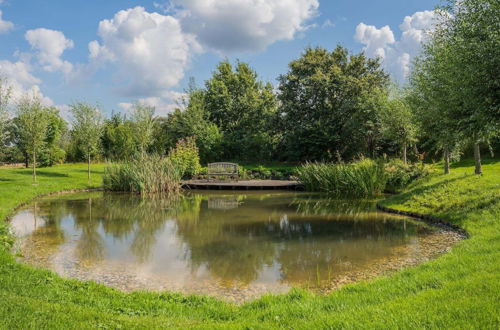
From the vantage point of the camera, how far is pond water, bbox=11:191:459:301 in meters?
6.85

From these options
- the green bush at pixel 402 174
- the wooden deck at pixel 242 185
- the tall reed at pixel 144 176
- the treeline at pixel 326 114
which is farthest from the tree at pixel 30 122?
the green bush at pixel 402 174

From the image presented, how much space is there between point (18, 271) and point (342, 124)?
25.9 m

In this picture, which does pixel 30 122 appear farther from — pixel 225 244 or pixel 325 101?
pixel 325 101

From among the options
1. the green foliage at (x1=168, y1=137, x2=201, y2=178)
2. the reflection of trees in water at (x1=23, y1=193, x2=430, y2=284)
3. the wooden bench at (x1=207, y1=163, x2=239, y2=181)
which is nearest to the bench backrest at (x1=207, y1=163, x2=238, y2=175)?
the wooden bench at (x1=207, y1=163, x2=239, y2=181)

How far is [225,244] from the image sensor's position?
368 inches

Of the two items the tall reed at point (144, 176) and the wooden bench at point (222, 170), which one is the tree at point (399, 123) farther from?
the tall reed at point (144, 176)

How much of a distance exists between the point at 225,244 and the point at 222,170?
49.6ft

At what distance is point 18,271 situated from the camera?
19.7 feet

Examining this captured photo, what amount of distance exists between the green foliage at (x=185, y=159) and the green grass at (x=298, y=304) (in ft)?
54.2

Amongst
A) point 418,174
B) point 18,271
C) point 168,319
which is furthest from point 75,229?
point 418,174

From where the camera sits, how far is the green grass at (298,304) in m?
3.85

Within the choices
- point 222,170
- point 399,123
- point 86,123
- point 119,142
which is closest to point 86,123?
point 86,123

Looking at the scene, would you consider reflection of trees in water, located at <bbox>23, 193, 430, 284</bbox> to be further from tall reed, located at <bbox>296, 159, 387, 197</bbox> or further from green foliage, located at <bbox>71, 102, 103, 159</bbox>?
green foliage, located at <bbox>71, 102, 103, 159</bbox>

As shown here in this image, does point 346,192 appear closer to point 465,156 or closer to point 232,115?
point 465,156
